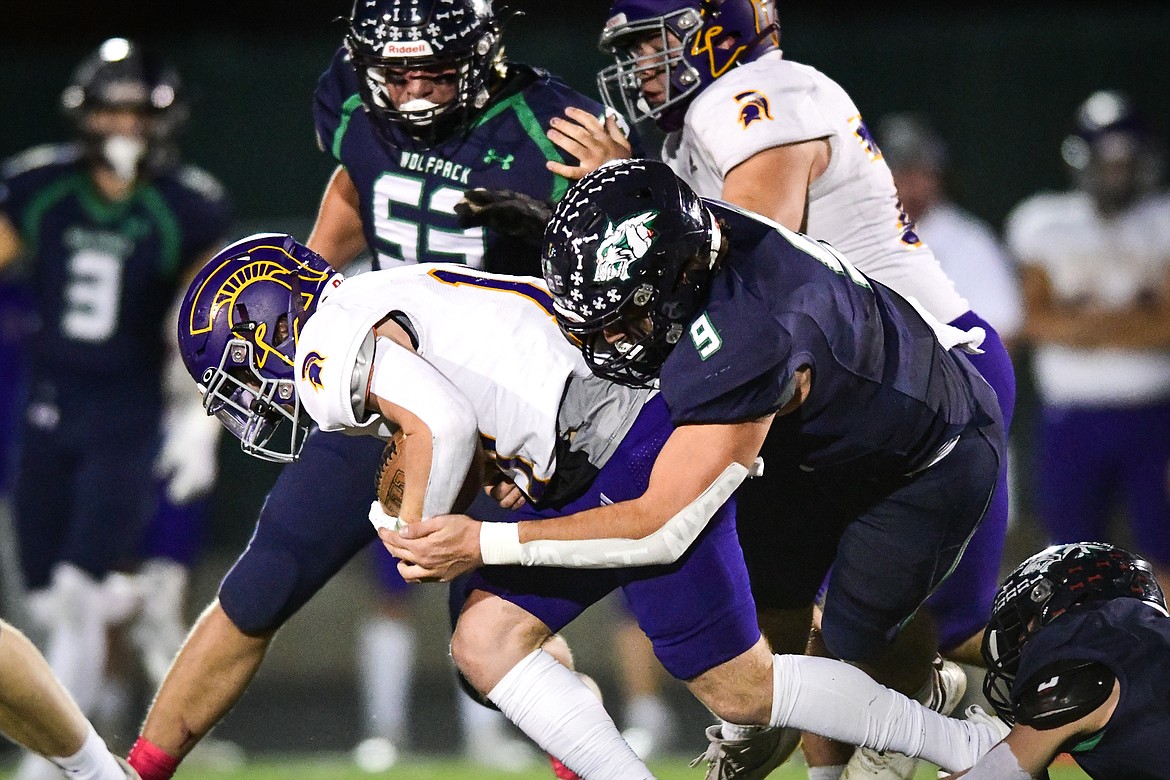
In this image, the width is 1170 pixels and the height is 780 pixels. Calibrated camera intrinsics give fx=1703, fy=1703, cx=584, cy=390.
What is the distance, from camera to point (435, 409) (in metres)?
3.04

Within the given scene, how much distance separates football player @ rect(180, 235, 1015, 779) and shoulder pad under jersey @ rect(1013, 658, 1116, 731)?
0.34m

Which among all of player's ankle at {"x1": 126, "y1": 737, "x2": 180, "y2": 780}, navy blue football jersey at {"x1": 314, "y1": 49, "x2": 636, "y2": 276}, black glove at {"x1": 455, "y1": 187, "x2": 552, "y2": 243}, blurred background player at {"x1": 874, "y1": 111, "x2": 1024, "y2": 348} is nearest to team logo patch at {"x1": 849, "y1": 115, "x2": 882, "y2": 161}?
navy blue football jersey at {"x1": 314, "y1": 49, "x2": 636, "y2": 276}

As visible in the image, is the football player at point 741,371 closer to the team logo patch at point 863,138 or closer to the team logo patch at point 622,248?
the team logo patch at point 622,248

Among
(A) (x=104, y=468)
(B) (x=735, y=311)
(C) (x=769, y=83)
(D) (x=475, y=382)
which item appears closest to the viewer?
(B) (x=735, y=311)

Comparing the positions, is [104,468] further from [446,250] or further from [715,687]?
[715,687]

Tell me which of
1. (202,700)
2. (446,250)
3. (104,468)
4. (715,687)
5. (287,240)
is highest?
(287,240)

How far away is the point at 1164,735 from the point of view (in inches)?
122

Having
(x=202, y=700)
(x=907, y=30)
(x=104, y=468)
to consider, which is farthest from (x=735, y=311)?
(x=907, y=30)

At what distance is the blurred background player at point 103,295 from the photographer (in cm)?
579

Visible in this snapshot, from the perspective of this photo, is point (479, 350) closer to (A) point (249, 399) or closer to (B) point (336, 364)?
(B) point (336, 364)

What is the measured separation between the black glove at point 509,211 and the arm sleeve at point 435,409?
2.12 ft

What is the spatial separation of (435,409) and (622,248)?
1.45ft

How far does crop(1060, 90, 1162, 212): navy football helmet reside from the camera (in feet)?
21.0

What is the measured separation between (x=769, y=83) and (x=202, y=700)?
72.1 inches
